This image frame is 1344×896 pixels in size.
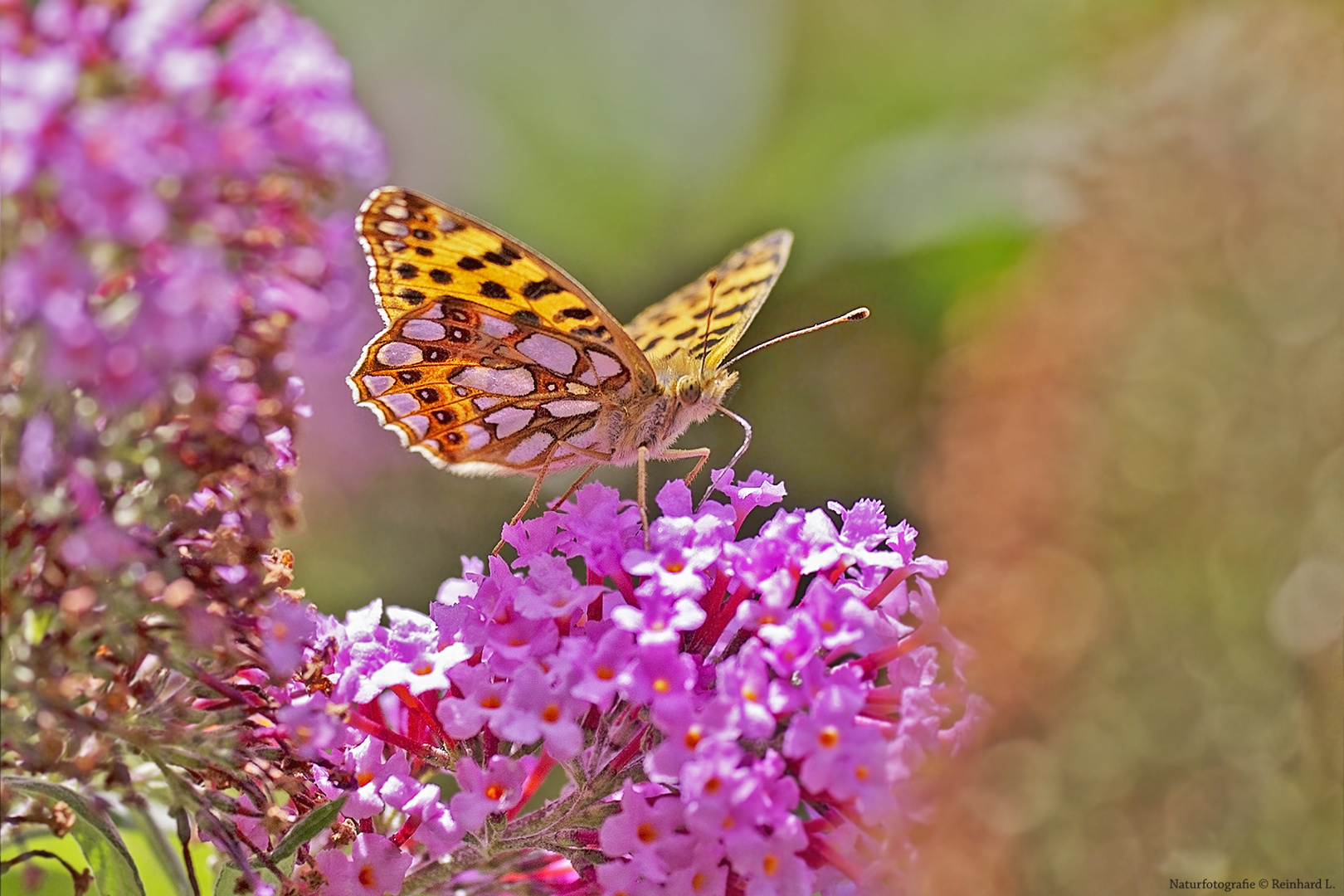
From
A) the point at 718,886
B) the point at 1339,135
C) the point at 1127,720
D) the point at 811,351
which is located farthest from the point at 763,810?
the point at 811,351

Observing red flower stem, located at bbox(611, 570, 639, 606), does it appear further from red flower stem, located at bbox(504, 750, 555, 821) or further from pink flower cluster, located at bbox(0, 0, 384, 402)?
pink flower cluster, located at bbox(0, 0, 384, 402)

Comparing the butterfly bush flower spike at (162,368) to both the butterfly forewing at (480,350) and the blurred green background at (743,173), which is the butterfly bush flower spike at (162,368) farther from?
the blurred green background at (743,173)

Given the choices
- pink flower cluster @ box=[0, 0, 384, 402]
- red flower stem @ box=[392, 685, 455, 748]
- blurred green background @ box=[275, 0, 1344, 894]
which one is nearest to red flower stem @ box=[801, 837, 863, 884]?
blurred green background @ box=[275, 0, 1344, 894]

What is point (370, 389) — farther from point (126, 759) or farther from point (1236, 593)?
point (1236, 593)

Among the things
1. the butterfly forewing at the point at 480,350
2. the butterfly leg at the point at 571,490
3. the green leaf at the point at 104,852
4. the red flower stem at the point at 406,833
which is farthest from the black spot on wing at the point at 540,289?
the green leaf at the point at 104,852

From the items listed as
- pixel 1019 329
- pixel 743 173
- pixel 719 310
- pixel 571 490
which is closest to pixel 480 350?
pixel 571 490

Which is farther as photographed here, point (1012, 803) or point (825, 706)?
point (1012, 803)

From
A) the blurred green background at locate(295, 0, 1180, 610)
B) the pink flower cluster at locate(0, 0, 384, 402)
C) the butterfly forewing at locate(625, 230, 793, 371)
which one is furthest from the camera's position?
the blurred green background at locate(295, 0, 1180, 610)
